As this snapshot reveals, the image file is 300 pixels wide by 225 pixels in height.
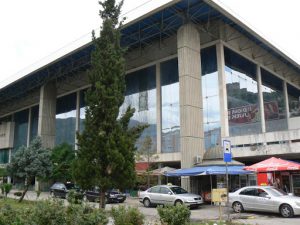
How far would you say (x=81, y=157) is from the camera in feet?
52.1

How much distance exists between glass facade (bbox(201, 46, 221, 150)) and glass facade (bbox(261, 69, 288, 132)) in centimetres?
604

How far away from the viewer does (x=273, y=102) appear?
3925 centimetres

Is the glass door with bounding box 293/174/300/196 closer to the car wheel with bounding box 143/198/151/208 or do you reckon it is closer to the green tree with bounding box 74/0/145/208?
the car wheel with bounding box 143/198/151/208

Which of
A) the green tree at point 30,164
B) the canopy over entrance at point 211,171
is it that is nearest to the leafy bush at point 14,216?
the canopy over entrance at point 211,171

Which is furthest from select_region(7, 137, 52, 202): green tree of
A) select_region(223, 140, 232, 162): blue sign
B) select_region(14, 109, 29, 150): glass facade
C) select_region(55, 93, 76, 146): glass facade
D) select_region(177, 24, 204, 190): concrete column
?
select_region(14, 109, 29, 150): glass facade

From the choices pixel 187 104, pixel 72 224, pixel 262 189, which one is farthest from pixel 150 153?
pixel 72 224

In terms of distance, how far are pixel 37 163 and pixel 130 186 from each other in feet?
42.1

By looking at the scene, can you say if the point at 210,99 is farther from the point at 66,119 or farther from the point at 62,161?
the point at 66,119

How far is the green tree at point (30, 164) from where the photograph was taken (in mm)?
26406

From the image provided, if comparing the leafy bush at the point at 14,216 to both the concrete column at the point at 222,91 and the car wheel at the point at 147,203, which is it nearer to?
the car wheel at the point at 147,203

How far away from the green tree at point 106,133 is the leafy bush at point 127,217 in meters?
5.36

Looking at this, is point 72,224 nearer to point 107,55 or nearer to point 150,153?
point 107,55

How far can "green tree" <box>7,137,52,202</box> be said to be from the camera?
26.4 metres

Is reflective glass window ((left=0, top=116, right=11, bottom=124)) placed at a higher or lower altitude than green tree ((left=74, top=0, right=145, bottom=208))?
higher
